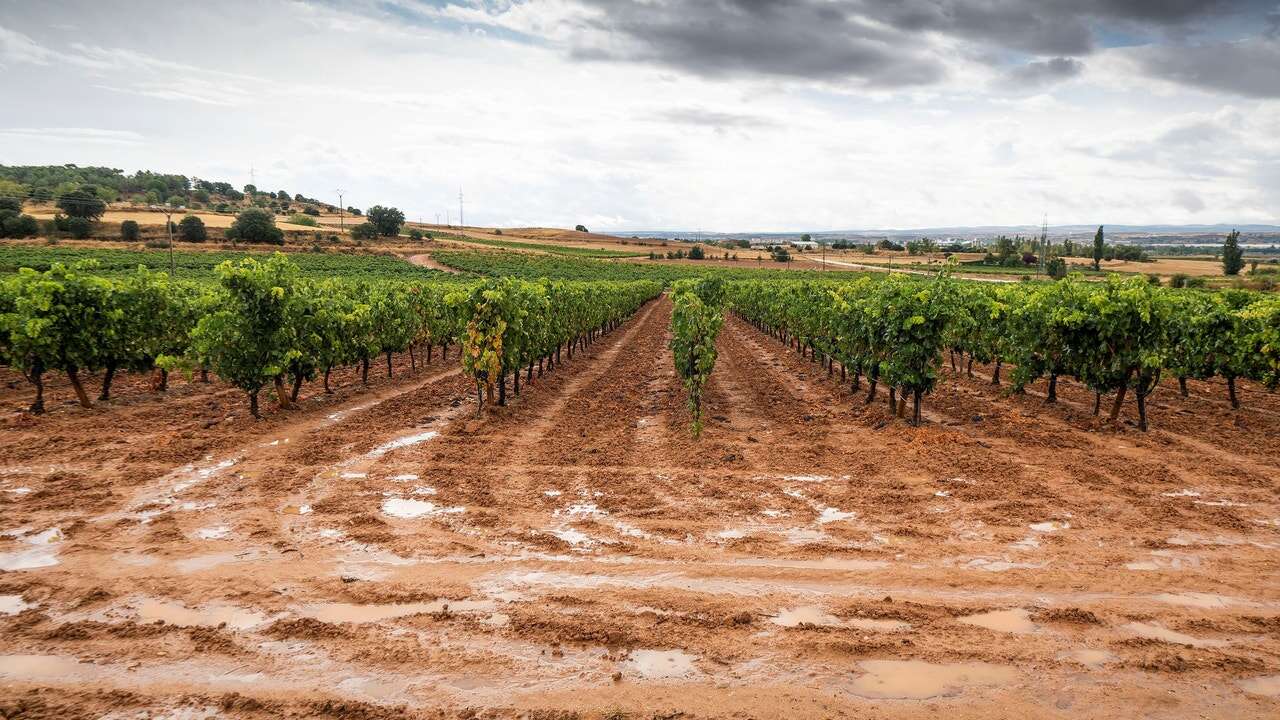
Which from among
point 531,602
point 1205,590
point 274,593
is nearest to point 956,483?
point 1205,590

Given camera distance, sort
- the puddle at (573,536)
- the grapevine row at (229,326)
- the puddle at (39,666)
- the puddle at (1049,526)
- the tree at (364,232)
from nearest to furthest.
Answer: the puddle at (39,666), the puddle at (573,536), the puddle at (1049,526), the grapevine row at (229,326), the tree at (364,232)

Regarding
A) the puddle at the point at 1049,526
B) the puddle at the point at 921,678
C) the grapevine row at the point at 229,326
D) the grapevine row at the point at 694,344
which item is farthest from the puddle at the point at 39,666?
the puddle at the point at 1049,526

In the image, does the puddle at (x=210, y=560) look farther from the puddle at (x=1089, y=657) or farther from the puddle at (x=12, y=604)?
the puddle at (x=1089, y=657)

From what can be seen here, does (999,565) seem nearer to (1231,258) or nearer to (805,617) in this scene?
(805,617)

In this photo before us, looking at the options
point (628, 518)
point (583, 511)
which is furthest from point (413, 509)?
point (628, 518)

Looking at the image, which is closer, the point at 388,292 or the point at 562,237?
the point at 388,292

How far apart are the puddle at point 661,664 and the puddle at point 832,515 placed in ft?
13.1

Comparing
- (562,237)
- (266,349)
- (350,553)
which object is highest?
(562,237)

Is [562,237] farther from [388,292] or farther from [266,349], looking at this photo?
[266,349]

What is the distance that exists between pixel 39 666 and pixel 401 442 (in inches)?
309

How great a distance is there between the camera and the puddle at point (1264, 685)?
18.3ft

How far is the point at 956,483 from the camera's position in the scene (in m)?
11.0

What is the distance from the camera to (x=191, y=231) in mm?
83562

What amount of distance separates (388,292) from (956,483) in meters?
20.0
